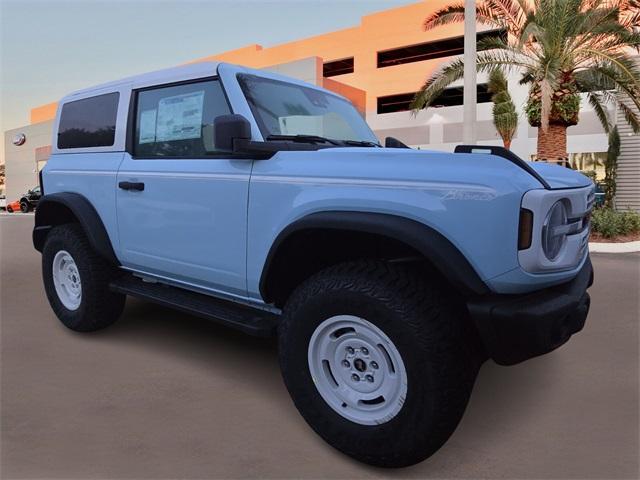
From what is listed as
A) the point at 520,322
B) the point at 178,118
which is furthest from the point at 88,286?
the point at 520,322

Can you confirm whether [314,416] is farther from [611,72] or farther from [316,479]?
[611,72]

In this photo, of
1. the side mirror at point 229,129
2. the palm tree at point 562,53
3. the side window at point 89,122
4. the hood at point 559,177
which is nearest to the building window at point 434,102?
the palm tree at point 562,53

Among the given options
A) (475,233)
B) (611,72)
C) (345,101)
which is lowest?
(475,233)

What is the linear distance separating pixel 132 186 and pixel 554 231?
282cm

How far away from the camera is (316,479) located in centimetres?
235

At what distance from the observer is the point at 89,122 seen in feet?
14.3

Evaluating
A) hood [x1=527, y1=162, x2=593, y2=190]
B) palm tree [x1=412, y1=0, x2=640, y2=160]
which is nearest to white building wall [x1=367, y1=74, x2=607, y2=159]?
palm tree [x1=412, y1=0, x2=640, y2=160]

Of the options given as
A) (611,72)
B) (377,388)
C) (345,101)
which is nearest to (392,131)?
(611,72)

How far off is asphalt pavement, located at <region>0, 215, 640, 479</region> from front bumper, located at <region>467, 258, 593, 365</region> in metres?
0.64

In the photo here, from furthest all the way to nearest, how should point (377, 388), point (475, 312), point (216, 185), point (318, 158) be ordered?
point (216, 185) < point (318, 158) < point (377, 388) < point (475, 312)

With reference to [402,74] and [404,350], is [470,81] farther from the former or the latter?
[402,74]

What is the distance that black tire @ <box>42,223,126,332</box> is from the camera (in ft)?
13.7

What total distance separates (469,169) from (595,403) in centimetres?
189

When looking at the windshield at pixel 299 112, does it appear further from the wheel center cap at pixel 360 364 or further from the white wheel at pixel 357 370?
the wheel center cap at pixel 360 364
